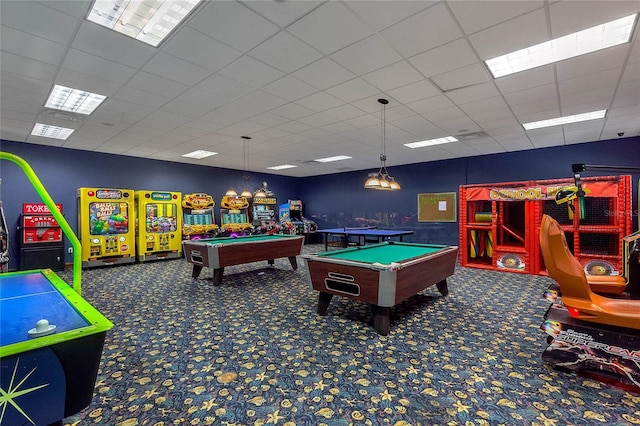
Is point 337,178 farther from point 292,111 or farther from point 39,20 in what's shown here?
point 39,20

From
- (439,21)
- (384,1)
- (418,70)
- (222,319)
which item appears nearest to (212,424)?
(222,319)

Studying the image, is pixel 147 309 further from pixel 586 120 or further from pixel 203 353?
pixel 586 120

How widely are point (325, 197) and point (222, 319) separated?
8.86m

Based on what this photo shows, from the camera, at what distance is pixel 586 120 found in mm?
5078

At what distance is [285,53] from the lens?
296cm

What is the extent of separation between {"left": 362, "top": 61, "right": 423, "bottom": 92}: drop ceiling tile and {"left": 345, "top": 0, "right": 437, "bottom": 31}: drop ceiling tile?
0.77m

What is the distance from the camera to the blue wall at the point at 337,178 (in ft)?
21.4

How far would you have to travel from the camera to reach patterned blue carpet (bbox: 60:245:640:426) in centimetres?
195

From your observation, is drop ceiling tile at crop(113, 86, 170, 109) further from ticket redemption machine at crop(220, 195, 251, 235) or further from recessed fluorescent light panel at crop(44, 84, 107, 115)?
ticket redemption machine at crop(220, 195, 251, 235)

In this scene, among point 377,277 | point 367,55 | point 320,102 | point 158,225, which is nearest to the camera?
point 367,55

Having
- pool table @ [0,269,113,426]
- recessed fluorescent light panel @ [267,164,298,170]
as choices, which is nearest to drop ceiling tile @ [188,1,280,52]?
pool table @ [0,269,113,426]

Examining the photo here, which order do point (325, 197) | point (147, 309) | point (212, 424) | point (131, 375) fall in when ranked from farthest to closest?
point (325, 197) → point (147, 309) → point (131, 375) → point (212, 424)

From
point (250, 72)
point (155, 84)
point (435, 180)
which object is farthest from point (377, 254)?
point (435, 180)

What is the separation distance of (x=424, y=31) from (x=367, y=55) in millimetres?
591
